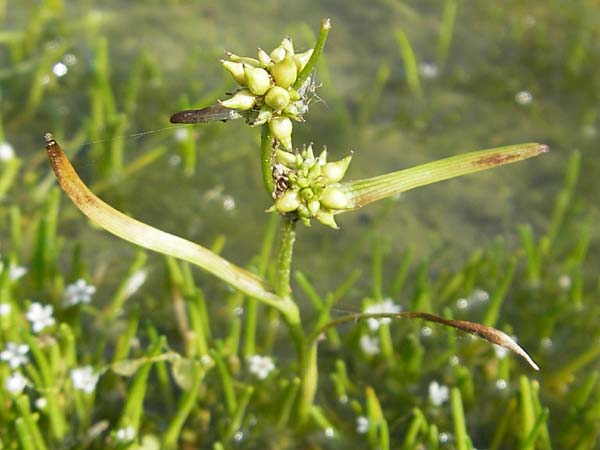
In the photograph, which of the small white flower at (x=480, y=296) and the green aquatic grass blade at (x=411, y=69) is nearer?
the small white flower at (x=480, y=296)

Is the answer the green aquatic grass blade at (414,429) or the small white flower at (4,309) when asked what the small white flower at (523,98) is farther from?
the small white flower at (4,309)

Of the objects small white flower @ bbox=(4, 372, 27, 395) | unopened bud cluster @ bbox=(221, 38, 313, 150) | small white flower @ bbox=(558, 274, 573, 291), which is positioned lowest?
small white flower @ bbox=(558, 274, 573, 291)

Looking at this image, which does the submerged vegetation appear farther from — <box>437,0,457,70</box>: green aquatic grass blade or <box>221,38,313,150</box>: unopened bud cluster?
<box>437,0,457,70</box>: green aquatic grass blade

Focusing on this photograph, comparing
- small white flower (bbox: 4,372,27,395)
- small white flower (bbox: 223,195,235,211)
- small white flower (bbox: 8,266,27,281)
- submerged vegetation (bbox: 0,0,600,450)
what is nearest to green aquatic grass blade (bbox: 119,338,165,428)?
submerged vegetation (bbox: 0,0,600,450)

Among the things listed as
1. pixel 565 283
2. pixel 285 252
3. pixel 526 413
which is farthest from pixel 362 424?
pixel 565 283

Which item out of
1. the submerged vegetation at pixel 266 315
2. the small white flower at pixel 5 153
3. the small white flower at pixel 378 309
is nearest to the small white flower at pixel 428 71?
the submerged vegetation at pixel 266 315

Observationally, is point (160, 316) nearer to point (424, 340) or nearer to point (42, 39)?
point (424, 340)

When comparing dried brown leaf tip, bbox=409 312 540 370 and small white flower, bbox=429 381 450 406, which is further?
small white flower, bbox=429 381 450 406
